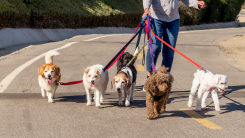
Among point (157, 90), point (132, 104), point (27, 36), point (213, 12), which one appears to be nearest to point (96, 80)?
point (132, 104)

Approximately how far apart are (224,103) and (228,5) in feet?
190

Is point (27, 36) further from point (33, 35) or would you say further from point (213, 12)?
point (213, 12)

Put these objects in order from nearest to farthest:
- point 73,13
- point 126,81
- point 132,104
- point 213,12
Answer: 1. point 126,81
2. point 132,104
3. point 73,13
4. point 213,12

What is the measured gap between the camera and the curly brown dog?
5691mm

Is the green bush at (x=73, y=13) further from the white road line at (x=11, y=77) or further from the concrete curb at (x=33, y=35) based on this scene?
the white road line at (x=11, y=77)

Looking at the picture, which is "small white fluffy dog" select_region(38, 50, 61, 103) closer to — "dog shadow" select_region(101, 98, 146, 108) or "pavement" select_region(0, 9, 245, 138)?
"pavement" select_region(0, 9, 245, 138)

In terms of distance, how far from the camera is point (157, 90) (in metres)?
5.78

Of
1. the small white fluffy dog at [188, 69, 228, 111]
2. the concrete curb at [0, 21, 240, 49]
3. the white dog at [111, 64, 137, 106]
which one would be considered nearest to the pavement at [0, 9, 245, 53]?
the concrete curb at [0, 21, 240, 49]

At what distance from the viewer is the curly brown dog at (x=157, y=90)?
5691 millimetres

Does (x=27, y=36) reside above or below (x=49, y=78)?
below

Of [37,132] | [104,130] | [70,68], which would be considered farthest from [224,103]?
[70,68]

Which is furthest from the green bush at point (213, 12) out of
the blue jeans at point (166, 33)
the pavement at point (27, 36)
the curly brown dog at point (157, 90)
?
the curly brown dog at point (157, 90)

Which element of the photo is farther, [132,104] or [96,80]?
[132,104]

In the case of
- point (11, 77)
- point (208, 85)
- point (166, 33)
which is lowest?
point (11, 77)
